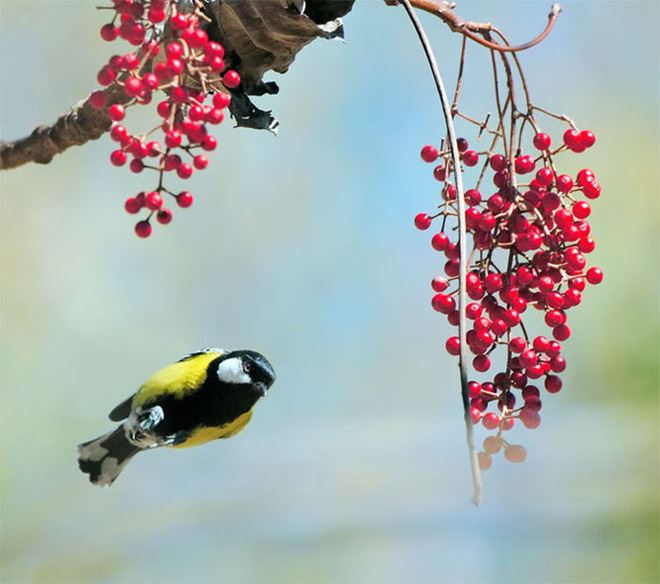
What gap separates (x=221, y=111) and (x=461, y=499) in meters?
2.08

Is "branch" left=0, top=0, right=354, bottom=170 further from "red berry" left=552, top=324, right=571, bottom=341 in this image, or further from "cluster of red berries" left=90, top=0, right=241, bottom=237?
"red berry" left=552, top=324, right=571, bottom=341

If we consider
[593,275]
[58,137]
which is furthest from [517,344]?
[58,137]

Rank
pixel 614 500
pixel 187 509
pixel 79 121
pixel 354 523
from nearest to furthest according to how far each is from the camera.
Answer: pixel 79 121, pixel 614 500, pixel 187 509, pixel 354 523

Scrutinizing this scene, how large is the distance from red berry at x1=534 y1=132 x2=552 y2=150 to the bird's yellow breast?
961 millimetres

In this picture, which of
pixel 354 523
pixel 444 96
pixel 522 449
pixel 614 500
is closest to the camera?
pixel 444 96

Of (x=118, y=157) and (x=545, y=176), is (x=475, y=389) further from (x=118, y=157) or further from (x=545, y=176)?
(x=118, y=157)

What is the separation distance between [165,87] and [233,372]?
1.03m

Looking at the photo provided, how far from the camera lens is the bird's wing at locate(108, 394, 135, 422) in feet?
6.64

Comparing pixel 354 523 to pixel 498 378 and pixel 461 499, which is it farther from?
pixel 498 378

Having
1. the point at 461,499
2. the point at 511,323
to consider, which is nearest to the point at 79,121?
the point at 511,323

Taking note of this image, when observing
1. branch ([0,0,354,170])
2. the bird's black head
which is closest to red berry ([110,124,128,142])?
branch ([0,0,354,170])

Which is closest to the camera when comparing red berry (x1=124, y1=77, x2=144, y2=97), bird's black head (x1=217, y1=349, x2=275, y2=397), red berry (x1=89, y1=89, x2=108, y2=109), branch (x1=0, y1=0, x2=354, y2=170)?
red berry (x1=124, y1=77, x2=144, y2=97)

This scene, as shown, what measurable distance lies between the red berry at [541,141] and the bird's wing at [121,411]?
3.89 ft

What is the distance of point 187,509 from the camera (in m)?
2.68
